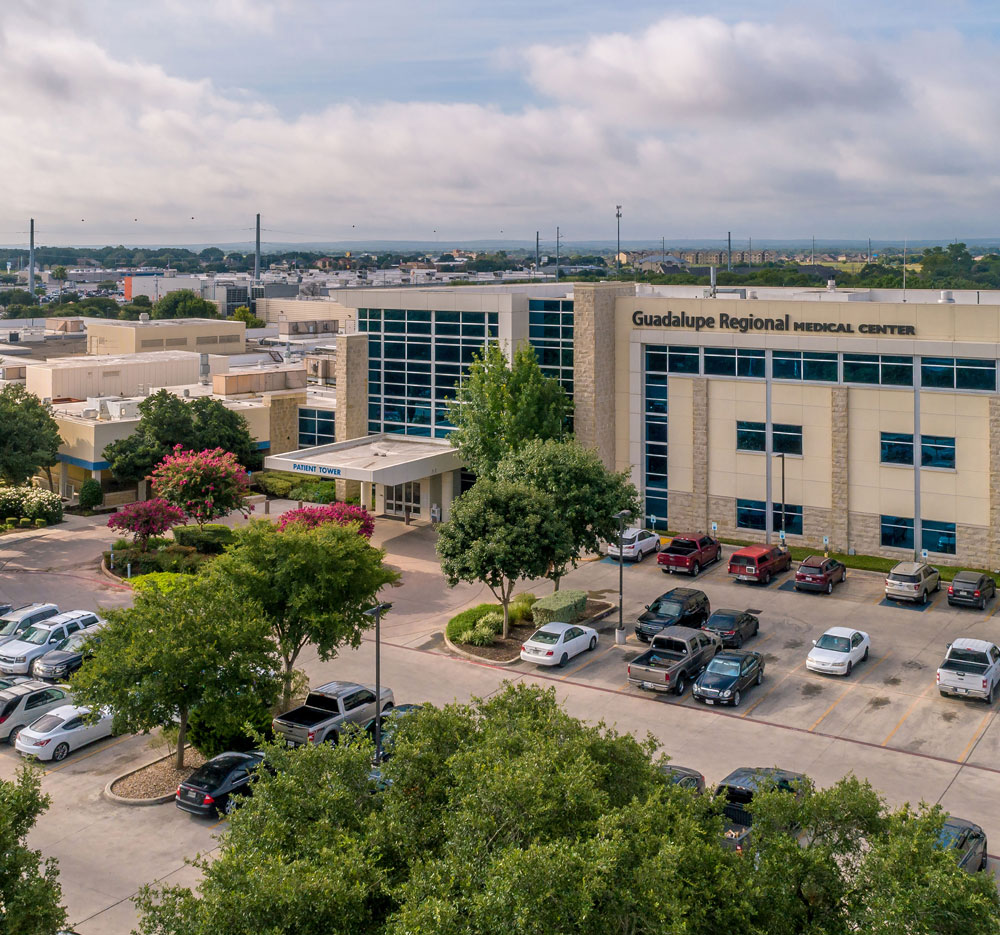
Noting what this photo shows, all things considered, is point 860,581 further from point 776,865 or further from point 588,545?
point 776,865

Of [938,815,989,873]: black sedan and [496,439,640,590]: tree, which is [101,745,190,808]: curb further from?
[938,815,989,873]: black sedan

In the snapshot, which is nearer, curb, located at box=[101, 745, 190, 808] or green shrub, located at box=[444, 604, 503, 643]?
curb, located at box=[101, 745, 190, 808]

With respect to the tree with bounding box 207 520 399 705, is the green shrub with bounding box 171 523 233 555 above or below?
below

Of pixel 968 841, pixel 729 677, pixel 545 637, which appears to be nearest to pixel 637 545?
pixel 545 637

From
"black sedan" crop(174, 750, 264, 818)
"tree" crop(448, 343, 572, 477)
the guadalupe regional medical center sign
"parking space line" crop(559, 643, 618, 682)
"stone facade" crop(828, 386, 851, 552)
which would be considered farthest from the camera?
"tree" crop(448, 343, 572, 477)

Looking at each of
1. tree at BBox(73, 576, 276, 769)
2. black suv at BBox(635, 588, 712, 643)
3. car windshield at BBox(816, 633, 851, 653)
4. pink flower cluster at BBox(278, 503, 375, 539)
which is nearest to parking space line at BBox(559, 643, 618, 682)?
black suv at BBox(635, 588, 712, 643)

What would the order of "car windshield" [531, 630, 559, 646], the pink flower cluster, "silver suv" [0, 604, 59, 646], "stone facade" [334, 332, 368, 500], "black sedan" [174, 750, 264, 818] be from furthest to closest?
"stone facade" [334, 332, 368, 500]
the pink flower cluster
"silver suv" [0, 604, 59, 646]
"car windshield" [531, 630, 559, 646]
"black sedan" [174, 750, 264, 818]

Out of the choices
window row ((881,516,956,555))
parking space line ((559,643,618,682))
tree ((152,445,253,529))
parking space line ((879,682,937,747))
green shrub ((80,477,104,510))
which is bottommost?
parking space line ((879,682,937,747))
